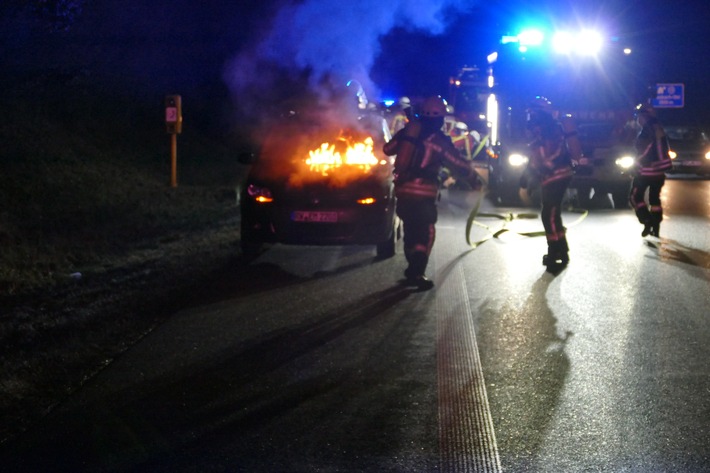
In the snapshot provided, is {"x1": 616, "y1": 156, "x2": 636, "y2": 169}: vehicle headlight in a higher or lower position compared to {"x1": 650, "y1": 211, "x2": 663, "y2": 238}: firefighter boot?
higher

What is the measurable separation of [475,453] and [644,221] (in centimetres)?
981

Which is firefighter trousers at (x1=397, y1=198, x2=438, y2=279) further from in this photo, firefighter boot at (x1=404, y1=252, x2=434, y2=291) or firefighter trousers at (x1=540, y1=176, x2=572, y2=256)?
firefighter trousers at (x1=540, y1=176, x2=572, y2=256)

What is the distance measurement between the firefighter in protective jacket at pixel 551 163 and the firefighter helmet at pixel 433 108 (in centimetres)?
203

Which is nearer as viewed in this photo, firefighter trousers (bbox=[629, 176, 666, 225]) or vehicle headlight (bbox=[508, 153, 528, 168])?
firefighter trousers (bbox=[629, 176, 666, 225])

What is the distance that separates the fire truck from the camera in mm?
19328

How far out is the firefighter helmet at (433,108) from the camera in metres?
9.79

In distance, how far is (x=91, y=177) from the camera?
2177 centimetres

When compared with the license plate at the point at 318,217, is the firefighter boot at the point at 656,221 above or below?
below

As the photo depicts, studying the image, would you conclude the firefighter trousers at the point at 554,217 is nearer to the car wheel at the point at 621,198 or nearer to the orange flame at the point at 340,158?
the orange flame at the point at 340,158

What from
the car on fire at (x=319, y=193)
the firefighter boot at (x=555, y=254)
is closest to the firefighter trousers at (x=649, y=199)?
the firefighter boot at (x=555, y=254)

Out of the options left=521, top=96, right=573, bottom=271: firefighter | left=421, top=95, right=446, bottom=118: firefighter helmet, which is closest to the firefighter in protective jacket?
left=521, top=96, right=573, bottom=271: firefighter

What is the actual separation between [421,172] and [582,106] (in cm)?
1033

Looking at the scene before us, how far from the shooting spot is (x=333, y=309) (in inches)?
344

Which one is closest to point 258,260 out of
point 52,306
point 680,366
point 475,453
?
point 52,306
